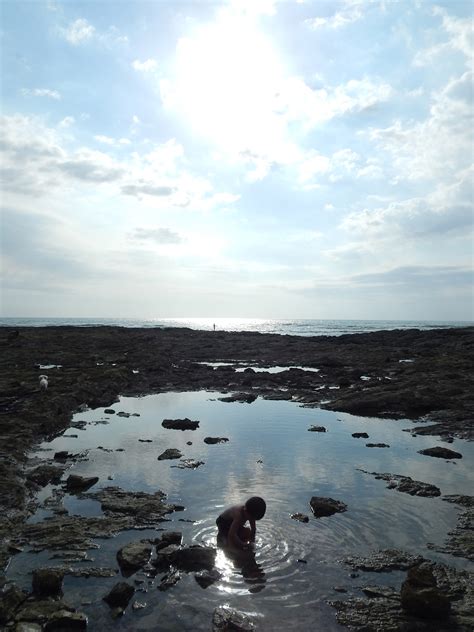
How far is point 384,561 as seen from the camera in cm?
901

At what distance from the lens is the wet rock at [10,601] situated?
6980mm

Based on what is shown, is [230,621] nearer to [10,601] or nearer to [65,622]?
[65,622]

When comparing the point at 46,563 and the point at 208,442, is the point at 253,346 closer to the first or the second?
the point at 208,442

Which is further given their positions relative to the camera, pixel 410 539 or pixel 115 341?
pixel 115 341

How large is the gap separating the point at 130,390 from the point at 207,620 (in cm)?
2464

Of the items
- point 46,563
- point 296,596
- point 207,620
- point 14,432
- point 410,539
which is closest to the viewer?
point 207,620

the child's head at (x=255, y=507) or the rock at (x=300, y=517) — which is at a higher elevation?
the child's head at (x=255, y=507)

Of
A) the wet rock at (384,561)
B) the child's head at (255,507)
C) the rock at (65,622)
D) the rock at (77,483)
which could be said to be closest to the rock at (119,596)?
the rock at (65,622)

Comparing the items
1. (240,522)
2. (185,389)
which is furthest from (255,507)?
(185,389)

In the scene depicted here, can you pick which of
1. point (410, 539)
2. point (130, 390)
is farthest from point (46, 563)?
point (130, 390)

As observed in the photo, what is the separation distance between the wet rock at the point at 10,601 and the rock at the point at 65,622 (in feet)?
2.20

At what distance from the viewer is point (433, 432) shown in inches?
799

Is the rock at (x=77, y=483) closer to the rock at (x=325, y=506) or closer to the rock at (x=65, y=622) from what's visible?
the rock at (x=65, y=622)

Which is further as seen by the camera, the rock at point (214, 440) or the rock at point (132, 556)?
the rock at point (214, 440)
